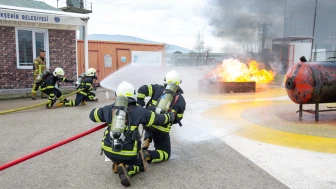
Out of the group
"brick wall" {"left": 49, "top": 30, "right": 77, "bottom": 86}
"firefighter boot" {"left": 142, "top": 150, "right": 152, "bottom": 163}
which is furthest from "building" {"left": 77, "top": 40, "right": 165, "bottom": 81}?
"firefighter boot" {"left": 142, "top": 150, "right": 152, "bottom": 163}

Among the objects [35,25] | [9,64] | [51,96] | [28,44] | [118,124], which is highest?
[35,25]

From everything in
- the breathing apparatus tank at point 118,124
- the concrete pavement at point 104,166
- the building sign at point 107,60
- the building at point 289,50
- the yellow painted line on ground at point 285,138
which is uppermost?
the building at point 289,50

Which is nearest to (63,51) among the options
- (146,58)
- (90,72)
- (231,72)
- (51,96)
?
(90,72)

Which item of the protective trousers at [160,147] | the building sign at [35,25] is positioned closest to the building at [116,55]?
the building sign at [35,25]

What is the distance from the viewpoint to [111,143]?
3.58 m

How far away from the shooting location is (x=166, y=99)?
414 cm

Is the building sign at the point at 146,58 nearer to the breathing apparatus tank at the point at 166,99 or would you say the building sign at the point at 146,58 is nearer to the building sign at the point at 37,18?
the building sign at the point at 37,18

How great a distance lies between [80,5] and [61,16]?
25.6 m

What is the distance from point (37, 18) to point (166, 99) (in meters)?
8.77

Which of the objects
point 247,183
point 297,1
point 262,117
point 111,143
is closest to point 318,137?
point 262,117

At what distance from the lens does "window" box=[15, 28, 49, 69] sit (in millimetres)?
11915

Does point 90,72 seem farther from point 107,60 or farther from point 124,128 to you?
point 124,128

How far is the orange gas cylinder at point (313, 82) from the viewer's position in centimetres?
691

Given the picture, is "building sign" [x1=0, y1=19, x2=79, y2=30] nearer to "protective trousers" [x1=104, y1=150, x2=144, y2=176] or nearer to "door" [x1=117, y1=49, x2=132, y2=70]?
"door" [x1=117, y1=49, x2=132, y2=70]
